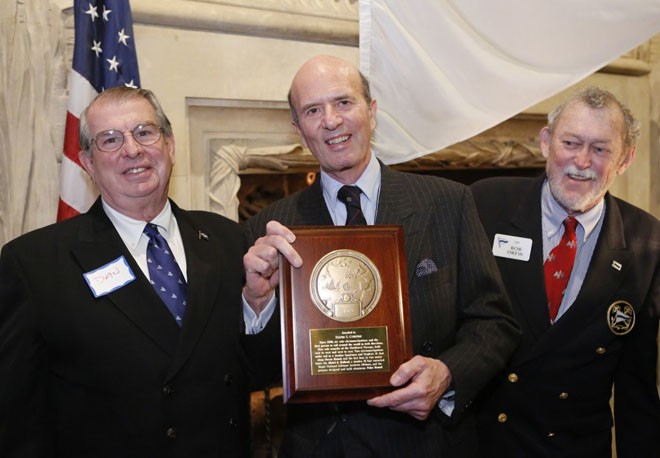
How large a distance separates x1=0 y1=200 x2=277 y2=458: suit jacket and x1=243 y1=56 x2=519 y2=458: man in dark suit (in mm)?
279

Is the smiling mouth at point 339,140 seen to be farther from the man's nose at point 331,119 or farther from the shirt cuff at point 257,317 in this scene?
the shirt cuff at point 257,317

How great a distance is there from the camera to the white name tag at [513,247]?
104 inches

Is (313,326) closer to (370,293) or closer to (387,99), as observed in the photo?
(370,293)

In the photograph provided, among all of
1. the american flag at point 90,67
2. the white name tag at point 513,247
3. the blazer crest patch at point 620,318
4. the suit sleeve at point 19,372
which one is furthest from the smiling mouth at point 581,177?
the suit sleeve at point 19,372

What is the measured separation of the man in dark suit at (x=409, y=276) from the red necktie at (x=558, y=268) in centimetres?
54

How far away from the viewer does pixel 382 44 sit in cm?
316

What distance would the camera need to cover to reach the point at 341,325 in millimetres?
1877

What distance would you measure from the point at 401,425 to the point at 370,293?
44 centimetres

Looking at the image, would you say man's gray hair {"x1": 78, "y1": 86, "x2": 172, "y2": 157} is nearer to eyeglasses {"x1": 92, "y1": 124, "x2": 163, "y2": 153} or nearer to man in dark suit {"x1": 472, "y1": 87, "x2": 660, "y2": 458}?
eyeglasses {"x1": 92, "y1": 124, "x2": 163, "y2": 153}

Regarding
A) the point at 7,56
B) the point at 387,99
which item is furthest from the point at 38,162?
the point at 387,99

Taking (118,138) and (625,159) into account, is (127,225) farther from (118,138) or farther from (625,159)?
(625,159)

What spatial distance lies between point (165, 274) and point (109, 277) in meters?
0.18

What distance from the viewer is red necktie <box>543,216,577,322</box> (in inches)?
104

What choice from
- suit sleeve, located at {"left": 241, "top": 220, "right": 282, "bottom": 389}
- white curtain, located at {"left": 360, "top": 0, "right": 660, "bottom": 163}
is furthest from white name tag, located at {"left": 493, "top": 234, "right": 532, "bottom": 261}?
suit sleeve, located at {"left": 241, "top": 220, "right": 282, "bottom": 389}
